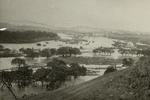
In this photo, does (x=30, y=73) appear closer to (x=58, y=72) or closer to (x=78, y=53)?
(x=58, y=72)

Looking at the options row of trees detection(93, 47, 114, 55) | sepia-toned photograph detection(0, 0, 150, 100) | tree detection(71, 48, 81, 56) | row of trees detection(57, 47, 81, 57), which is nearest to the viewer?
sepia-toned photograph detection(0, 0, 150, 100)

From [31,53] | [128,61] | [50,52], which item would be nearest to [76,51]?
[50,52]

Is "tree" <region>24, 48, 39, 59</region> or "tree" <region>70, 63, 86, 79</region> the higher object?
"tree" <region>24, 48, 39, 59</region>

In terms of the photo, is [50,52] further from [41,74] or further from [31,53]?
[41,74]

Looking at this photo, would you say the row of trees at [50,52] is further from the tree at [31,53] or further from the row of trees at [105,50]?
the row of trees at [105,50]

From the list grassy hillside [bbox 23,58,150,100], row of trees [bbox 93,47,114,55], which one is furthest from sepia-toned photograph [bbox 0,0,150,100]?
grassy hillside [bbox 23,58,150,100]

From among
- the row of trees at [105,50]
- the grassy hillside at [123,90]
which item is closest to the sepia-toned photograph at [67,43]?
the row of trees at [105,50]

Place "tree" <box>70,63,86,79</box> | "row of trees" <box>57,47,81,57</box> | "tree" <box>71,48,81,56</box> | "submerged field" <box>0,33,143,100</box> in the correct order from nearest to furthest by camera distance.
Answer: "submerged field" <box>0,33,143,100</box> < "tree" <box>70,63,86,79</box> < "tree" <box>71,48,81,56</box> < "row of trees" <box>57,47,81,57</box>

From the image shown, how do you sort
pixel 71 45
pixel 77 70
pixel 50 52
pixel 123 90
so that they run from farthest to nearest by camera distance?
pixel 50 52 → pixel 71 45 → pixel 77 70 → pixel 123 90

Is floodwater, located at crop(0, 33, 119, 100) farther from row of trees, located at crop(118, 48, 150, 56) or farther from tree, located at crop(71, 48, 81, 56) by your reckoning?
row of trees, located at crop(118, 48, 150, 56)
